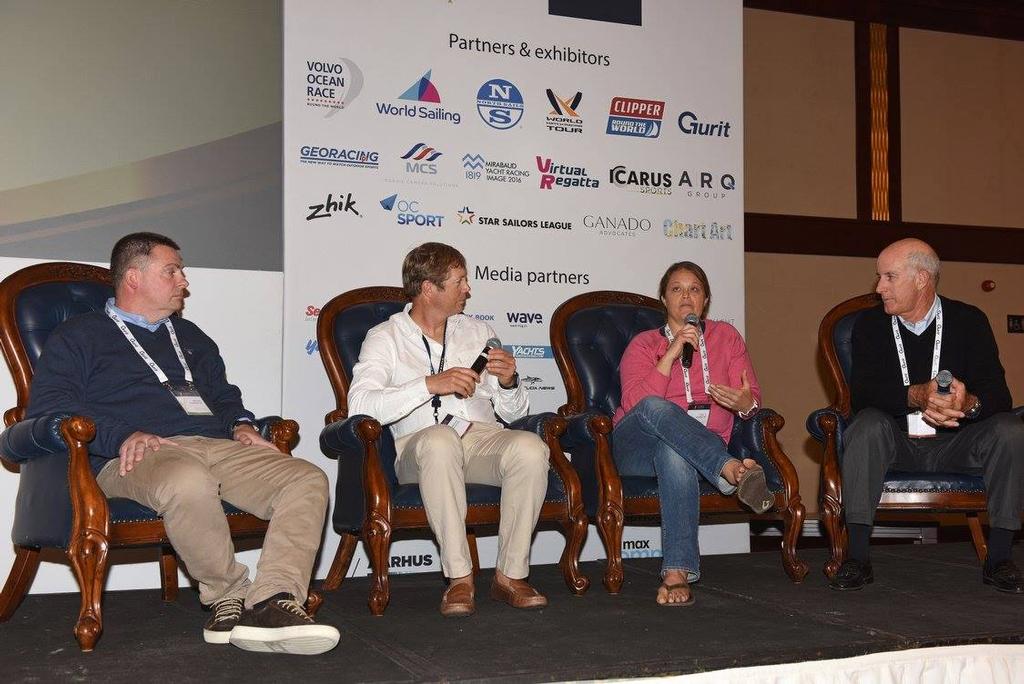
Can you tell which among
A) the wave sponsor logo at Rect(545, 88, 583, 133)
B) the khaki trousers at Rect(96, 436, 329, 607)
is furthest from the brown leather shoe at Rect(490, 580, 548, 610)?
the wave sponsor logo at Rect(545, 88, 583, 133)

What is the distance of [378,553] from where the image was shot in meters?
3.23

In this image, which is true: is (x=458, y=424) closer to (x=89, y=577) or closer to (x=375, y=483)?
(x=375, y=483)

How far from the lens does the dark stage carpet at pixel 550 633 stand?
8.41 feet

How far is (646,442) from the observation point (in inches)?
142

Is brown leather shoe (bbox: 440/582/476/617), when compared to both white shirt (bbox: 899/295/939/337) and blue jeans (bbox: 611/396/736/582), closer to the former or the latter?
blue jeans (bbox: 611/396/736/582)

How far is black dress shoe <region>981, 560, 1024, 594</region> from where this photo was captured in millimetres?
3486

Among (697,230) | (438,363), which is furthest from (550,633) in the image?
(697,230)

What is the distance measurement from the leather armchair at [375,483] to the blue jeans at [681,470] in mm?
296

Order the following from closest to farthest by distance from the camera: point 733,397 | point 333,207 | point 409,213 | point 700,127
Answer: point 733,397, point 333,207, point 409,213, point 700,127

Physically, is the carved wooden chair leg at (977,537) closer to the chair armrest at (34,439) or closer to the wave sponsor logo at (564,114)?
the wave sponsor logo at (564,114)

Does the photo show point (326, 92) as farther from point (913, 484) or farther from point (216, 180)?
point (913, 484)

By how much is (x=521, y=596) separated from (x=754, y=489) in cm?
83

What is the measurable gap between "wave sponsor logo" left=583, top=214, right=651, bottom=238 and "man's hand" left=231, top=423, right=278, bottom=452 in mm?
2091

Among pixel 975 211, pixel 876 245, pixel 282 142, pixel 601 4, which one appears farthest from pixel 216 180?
pixel 975 211
